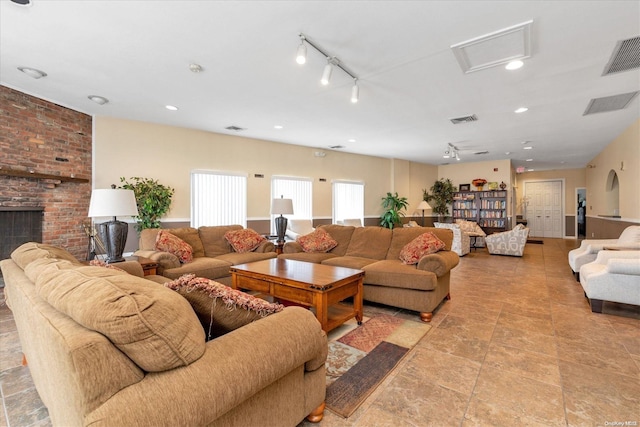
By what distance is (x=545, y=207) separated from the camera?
1113 centimetres

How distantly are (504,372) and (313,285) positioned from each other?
4.99 ft

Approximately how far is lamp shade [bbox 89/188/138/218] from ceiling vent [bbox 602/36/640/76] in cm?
487

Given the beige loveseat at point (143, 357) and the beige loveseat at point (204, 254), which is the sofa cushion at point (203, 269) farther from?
the beige loveseat at point (143, 357)

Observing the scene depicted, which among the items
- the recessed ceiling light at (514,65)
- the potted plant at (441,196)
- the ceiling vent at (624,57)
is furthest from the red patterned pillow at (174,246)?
the potted plant at (441,196)

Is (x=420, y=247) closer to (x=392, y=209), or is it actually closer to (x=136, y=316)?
(x=136, y=316)

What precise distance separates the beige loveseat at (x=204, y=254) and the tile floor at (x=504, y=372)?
1.36 metres

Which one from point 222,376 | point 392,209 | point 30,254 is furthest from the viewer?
point 392,209

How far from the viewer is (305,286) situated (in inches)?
103

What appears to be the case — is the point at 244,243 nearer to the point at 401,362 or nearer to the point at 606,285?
the point at 401,362

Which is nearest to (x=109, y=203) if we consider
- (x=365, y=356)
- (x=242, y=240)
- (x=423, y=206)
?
(x=242, y=240)

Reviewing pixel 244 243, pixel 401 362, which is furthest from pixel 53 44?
pixel 401 362

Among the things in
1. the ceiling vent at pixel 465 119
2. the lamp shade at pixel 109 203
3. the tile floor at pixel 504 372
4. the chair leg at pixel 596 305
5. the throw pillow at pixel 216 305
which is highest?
the ceiling vent at pixel 465 119

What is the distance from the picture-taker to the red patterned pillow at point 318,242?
4434mm

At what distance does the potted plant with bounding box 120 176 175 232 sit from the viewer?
4723 mm
